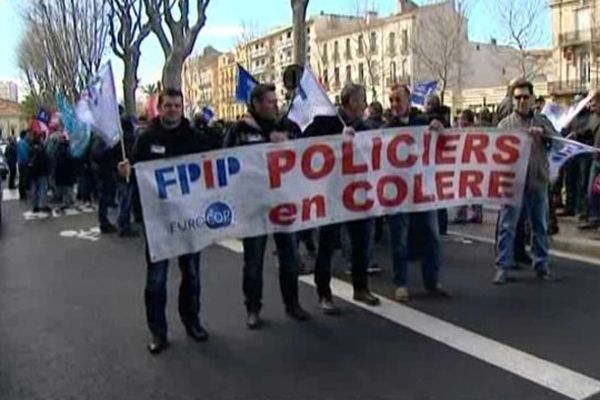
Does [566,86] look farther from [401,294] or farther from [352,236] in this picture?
[352,236]

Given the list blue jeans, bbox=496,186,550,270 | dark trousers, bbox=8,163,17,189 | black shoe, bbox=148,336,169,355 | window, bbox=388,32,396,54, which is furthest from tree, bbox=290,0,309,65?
window, bbox=388,32,396,54

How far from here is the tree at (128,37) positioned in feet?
93.4

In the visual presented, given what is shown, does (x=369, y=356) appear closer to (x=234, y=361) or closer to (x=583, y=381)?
(x=234, y=361)

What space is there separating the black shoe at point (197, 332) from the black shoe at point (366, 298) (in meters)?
1.47

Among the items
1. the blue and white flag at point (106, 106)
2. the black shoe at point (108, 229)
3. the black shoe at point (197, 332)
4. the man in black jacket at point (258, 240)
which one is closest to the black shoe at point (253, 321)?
the man in black jacket at point (258, 240)

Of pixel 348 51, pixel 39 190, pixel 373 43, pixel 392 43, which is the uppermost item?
pixel 348 51

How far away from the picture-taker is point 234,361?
211 inches

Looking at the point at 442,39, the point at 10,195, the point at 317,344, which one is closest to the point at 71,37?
the point at 10,195

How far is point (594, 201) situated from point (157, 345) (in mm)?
6639

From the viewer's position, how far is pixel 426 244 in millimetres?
7059

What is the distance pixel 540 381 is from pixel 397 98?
2875 mm

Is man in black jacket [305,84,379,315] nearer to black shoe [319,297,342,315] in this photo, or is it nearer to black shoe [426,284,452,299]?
black shoe [319,297,342,315]

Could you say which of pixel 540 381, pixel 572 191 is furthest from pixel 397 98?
pixel 572 191

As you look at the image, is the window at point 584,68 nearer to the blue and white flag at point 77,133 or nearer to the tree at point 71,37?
the tree at point 71,37
